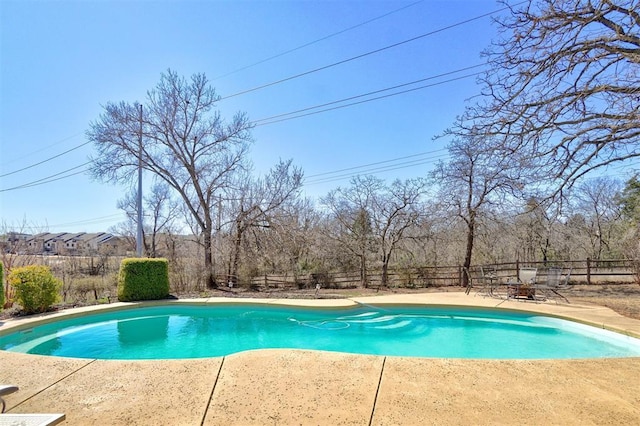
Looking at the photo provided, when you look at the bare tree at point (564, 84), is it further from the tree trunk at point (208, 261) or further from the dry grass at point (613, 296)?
the tree trunk at point (208, 261)

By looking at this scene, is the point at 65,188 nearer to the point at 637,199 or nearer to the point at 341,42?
the point at 341,42

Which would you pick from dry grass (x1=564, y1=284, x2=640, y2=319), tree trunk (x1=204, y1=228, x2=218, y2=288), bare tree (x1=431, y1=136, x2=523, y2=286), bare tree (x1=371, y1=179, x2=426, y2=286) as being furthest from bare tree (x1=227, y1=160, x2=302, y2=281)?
dry grass (x1=564, y1=284, x2=640, y2=319)

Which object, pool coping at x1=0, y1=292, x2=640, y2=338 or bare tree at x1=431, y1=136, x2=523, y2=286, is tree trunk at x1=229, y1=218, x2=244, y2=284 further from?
bare tree at x1=431, y1=136, x2=523, y2=286

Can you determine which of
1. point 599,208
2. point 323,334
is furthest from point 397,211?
point 599,208

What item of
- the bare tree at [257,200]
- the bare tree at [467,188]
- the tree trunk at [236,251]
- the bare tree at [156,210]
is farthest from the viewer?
the bare tree at [156,210]

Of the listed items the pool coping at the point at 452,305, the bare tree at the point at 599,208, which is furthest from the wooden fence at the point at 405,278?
the bare tree at the point at 599,208

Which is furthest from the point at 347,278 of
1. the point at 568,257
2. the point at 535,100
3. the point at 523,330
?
the point at 568,257

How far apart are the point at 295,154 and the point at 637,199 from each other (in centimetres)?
1640

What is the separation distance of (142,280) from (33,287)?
2542mm

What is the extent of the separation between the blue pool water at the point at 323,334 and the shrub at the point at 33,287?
2.71ft

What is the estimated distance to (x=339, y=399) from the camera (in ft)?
9.19

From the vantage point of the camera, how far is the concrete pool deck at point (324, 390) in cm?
255

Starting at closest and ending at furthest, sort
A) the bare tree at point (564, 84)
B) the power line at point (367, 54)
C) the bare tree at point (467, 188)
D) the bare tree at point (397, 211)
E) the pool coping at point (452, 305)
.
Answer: the bare tree at point (564, 84) → the pool coping at point (452, 305) → the power line at point (367, 54) → the bare tree at point (467, 188) → the bare tree at point (397, 211)

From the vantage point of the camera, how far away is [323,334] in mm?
6656
